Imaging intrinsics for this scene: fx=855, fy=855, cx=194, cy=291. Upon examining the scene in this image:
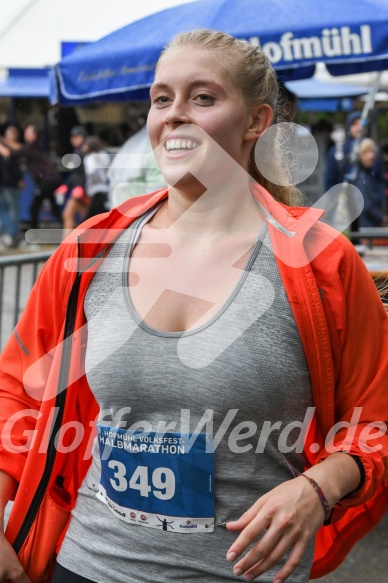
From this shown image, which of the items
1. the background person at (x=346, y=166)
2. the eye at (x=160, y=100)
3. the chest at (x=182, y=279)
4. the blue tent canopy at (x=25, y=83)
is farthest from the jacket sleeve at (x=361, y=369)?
the blue tent canopy at (x=25, y=83)

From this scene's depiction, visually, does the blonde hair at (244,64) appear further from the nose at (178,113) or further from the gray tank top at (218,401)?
the gray tank top at (218,401)

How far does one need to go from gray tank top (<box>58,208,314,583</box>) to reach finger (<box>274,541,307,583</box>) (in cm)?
10

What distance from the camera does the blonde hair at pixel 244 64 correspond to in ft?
6.38

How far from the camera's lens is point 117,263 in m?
2.01

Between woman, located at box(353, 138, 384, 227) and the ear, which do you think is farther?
woman, located at box(353, 138, 384, 227)

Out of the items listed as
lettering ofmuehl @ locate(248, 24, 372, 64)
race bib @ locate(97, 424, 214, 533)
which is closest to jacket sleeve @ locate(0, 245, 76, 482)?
race bib @ locate(97, 424, 214, 533)

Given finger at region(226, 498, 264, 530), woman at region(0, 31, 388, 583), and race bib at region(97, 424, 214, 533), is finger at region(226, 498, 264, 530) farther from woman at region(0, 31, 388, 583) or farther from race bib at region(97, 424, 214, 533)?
race bib at region(97, 424, 214, 533)

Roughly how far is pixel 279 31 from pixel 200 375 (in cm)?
436

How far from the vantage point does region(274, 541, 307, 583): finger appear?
1.61 meters

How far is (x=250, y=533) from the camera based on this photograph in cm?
157

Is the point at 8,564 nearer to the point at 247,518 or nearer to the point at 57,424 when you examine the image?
the point at 57,424

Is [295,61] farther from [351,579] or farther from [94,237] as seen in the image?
[94,237]

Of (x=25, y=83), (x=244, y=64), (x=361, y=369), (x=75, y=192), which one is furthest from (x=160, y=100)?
(x=25, y=83)

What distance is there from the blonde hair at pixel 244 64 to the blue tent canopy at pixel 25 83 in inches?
600
